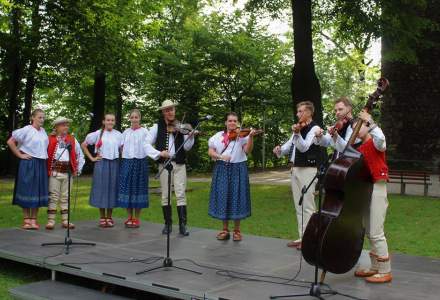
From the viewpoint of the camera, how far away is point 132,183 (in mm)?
7715

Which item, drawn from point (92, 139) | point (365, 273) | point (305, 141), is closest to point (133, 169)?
point (92, 139)

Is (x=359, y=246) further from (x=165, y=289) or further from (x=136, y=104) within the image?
(x=136, y=104)

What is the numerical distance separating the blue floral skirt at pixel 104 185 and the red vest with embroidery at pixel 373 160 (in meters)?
4.20

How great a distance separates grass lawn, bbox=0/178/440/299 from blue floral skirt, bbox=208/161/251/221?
5.14ft

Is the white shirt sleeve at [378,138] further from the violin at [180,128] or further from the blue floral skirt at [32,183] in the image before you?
the blue floral skirt at [32,183]

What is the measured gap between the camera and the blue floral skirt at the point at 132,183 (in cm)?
769

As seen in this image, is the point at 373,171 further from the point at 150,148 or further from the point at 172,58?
the point at 172,58

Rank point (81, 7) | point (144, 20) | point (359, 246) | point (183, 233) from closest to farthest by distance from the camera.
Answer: point (359, 246) < point (183, 233) < point (81, 7) < point (144, 20)

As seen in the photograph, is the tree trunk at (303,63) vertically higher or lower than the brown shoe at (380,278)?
higher

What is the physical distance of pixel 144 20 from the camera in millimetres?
21984

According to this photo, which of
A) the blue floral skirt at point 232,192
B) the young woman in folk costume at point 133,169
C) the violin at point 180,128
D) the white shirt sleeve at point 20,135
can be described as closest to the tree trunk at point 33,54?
the white shirt sleeve at point 20,135

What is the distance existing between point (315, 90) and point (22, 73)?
42.3ft

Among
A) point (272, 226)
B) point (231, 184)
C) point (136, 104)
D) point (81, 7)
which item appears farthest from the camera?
point (136, 104)

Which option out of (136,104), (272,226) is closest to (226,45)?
(136,104)
